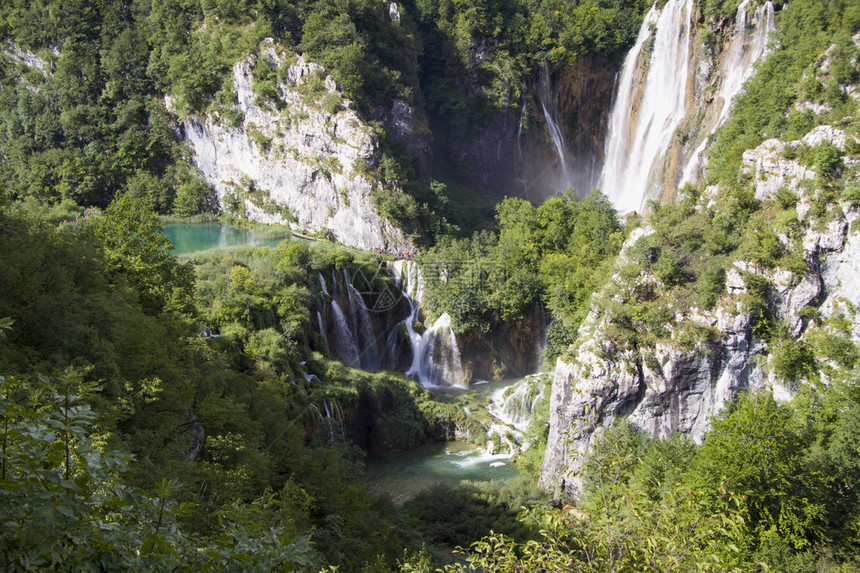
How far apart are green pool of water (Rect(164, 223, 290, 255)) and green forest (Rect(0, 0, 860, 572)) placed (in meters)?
2.62

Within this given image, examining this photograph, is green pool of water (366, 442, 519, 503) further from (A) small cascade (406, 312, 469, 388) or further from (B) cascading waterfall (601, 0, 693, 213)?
(B) cascading waterfall (601, 0, 693, 213)

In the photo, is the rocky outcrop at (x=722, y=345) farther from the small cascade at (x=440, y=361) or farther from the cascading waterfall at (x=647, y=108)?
the cascading waterfall at (x=647, y=108)

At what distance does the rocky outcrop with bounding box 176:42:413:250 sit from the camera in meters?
40.8

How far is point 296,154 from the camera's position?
143ft

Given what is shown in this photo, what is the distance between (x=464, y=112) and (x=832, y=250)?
36.0 meters

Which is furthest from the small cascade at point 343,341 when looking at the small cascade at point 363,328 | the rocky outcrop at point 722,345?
the rocky outcrop at point 722,345

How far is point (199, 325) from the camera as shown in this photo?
1959 cm

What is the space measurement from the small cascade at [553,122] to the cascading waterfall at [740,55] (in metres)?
17.9

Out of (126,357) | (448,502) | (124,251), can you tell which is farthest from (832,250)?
(124,251)

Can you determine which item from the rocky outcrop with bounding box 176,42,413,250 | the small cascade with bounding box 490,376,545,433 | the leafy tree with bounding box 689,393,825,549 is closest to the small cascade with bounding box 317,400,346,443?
the small cascade with bounding box 490,376,545,433

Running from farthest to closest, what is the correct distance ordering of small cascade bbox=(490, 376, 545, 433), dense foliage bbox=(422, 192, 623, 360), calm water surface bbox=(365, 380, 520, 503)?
1. dense foliage bbox=(422, 192, 623, 360)
2. small cascade bbox=(490, 376, 545, 433)
3. calm water surface bbox=(365, 380, 520, 503)

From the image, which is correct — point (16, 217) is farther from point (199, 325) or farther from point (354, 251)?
point (354, 251)

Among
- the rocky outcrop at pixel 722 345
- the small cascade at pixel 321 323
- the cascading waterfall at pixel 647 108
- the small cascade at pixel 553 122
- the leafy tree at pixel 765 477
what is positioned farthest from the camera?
the small cascade at pixel 553 122

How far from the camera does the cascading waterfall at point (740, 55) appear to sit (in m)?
32.6
